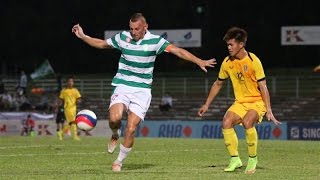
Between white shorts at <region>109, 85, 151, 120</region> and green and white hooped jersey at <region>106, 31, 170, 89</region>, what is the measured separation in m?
0.08

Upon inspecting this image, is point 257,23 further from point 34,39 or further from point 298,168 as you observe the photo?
point 298,168

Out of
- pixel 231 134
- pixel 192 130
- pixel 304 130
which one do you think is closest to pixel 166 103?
pixel 192 130

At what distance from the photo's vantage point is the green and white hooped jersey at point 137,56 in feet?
44.2

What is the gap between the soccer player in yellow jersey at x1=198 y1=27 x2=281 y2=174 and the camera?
13.5 m

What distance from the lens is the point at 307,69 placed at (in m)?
54.0

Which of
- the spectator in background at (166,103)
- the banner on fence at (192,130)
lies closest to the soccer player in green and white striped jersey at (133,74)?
the banner on fence at (192,130)

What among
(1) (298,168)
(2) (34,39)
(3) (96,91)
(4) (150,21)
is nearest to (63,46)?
(2) (34,39)

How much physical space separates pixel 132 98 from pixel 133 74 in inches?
15.3

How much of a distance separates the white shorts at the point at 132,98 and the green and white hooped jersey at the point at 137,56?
0.27 ft

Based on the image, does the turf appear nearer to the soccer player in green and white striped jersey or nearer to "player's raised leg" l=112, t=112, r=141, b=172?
"player's raised leg" l=112, t=112, r=141, b=172

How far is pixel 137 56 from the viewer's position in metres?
13.5

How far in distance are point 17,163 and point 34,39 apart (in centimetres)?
5006

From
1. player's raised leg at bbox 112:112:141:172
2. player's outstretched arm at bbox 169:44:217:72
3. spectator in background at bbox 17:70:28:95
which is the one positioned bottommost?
player's raised leg at bbox 112:112:141:172

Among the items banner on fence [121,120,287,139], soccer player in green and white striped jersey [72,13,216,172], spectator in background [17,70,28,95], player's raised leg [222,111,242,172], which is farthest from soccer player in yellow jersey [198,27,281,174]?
spectator in background [17,70,28,95]
